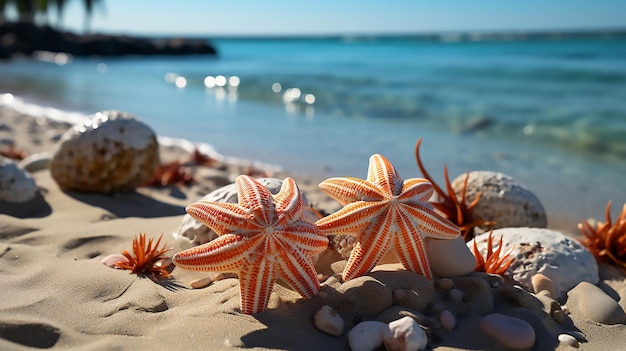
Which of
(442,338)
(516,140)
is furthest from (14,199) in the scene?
(516,140)

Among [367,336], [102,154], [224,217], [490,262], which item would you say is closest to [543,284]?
[490,262]

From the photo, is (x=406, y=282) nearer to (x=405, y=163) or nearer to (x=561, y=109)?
(x=405, y=163)

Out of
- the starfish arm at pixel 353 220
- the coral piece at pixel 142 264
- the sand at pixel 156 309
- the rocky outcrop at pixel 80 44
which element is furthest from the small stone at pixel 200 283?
the rocky outcrop at pixel 80 44

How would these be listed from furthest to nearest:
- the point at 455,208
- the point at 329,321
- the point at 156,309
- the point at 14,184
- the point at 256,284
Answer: the point at 14,184 < the point at 455,208 < the point at 156,309 < the point at 256,284 < the point at 329,321

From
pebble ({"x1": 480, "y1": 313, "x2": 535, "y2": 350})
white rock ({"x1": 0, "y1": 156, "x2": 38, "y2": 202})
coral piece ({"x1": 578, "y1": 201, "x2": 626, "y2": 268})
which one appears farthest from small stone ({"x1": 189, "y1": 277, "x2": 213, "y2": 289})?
coral piece ({"x1": 578, "y1": 201, "x2": 626, "y2": 268})

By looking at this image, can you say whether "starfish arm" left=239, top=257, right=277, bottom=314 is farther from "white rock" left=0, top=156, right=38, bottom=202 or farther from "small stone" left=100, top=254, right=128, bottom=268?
"white rock" left=0, top=156, right=38, bottom=202

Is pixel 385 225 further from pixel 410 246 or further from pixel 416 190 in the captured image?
pixel 416 190
